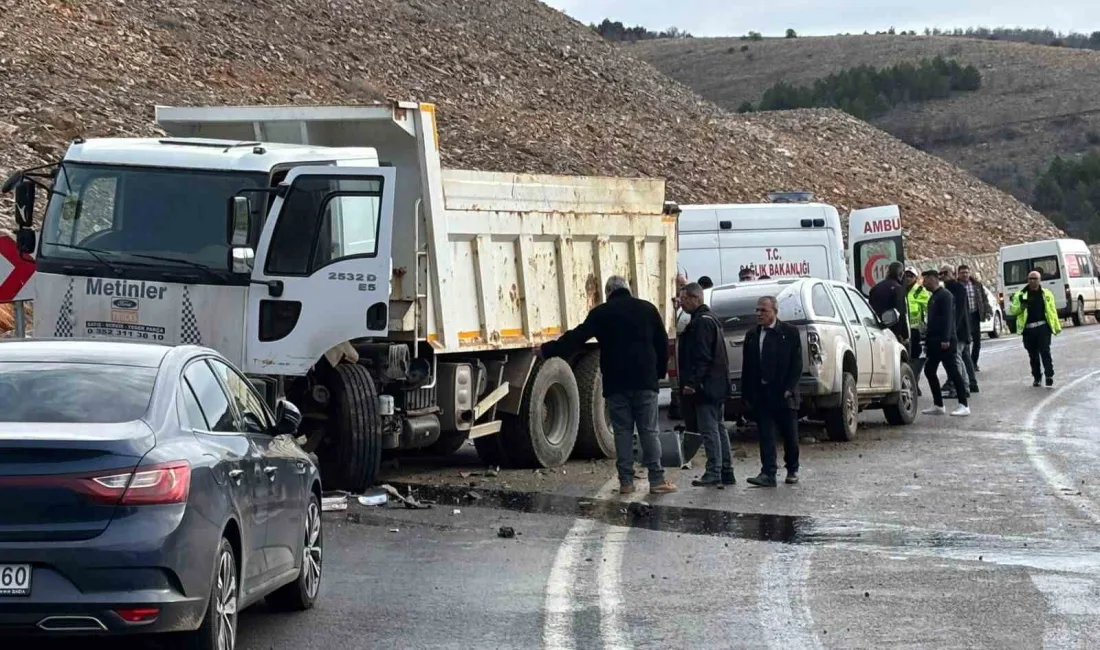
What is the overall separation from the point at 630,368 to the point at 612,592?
16.3 ft

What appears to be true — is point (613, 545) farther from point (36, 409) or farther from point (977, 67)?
point (977, 67)

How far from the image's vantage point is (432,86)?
177 feet

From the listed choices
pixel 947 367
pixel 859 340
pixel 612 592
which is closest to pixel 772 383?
pixel 859 340

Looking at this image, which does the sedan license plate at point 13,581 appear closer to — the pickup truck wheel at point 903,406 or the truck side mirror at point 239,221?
the truck side mirror at point 239,221

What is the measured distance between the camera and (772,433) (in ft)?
48.8

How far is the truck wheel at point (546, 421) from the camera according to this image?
16109 millimetres

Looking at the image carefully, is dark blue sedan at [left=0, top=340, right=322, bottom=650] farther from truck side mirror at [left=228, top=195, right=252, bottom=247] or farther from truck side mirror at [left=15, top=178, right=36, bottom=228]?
truck side mirror at [left=15, top=178, right=36, bottom=228]

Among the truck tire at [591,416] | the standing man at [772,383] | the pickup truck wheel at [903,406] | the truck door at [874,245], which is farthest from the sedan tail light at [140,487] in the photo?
the truck door at [874,245]

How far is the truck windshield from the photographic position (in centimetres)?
1289

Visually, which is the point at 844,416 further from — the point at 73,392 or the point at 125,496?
the point at 125,496

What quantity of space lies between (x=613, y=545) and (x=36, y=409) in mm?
5108

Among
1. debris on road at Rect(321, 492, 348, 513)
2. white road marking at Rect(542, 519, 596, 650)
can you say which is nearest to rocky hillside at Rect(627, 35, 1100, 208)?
debris on road at Rect(321, 492, 348, 513)

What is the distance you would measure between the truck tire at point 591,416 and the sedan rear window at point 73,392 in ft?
32.6

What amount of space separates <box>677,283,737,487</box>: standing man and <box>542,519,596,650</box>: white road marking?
2428mm
